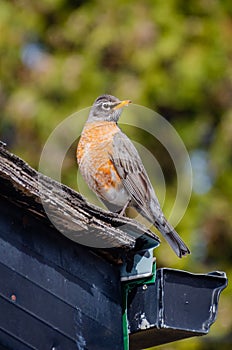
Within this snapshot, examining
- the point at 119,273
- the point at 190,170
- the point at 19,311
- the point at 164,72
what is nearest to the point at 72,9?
the point at 164,72

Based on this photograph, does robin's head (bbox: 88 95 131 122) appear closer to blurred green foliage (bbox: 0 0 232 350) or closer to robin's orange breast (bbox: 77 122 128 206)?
robin's orange breast (bbox: 77 122 128 206)

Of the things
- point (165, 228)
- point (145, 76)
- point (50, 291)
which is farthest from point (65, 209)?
point (145, 76)

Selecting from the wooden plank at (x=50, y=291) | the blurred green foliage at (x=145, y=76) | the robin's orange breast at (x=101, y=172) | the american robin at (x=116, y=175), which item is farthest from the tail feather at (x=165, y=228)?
the blurred green foliage at (x=145, y=76)

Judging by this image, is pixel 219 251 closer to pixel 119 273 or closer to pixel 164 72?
pixel 164 72

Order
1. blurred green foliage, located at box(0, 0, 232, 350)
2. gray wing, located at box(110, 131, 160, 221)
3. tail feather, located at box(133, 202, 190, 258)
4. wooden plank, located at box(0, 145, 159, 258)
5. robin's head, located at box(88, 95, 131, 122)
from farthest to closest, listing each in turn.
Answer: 1. blurred green foliage, located at box(0, 0, 232, 350)
2. robin's head, located at box(88, 95, 131, 122)
3. gray wing, located at box(110, 131, 160, 221)
4. tail feather, located at box(133, 202, 190, 258)
5. wooden plank, located at box(0, 145, 159, 258)

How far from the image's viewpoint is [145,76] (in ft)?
29.3

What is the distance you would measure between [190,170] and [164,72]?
883 millimetres

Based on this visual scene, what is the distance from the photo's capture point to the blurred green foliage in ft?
28.9

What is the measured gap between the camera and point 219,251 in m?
9.03

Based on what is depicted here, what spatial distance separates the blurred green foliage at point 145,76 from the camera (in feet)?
28.9

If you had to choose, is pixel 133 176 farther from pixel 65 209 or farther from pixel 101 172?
pixel 65 209

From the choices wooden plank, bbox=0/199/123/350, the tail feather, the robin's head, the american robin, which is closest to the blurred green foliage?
the robin's head

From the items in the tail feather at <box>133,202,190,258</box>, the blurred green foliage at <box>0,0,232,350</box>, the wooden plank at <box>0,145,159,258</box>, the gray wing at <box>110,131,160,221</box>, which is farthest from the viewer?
the blurred green foliage at <box>0,0,232,350</box>

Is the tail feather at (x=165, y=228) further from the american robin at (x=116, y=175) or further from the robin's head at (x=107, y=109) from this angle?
the robin's head at (x=107, y=109)
